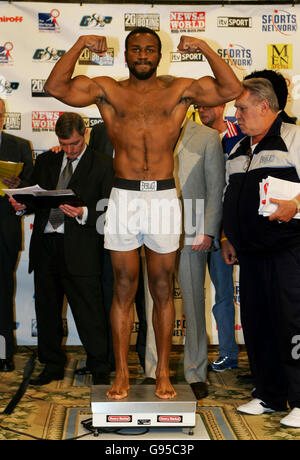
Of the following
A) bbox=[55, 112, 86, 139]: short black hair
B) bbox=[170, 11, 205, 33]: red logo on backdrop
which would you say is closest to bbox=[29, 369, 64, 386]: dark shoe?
bbox=[55, 112, 86, 139]: short black hair

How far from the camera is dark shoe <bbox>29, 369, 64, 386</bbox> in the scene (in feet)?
14.7

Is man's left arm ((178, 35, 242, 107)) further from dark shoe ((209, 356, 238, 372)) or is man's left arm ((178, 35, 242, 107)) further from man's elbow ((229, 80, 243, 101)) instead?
dark shoe ((209, 356, 238, 372))

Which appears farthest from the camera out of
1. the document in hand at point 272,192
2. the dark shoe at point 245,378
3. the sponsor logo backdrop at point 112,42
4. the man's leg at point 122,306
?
the sponsor logo backdrop at point 112,42

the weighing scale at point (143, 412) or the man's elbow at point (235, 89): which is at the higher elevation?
the man's elbow at point (235, 89)

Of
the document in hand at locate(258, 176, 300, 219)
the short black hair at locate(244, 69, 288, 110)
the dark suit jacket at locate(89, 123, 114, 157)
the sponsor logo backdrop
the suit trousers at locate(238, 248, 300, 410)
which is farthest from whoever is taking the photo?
the sponsor logo backdrop

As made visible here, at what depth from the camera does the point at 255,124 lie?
381 cm

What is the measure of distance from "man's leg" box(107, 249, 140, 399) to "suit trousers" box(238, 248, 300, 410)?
816 millimetres

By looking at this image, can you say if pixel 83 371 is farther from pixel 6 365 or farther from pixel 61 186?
pixel 61 186

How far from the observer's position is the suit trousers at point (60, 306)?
4.42 m

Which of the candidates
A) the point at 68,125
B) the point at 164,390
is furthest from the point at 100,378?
the point at 68,125

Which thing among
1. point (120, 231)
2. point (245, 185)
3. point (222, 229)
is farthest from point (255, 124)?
point (120, 231)

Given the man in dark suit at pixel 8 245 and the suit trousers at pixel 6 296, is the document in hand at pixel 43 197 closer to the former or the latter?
the man in dark suit at pixel 8 245

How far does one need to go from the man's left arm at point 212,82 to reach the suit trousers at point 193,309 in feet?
4.01

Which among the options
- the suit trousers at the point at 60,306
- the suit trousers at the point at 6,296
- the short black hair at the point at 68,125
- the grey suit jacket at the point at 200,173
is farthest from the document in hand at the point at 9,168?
the grey suit jacket at the point at 200,173
